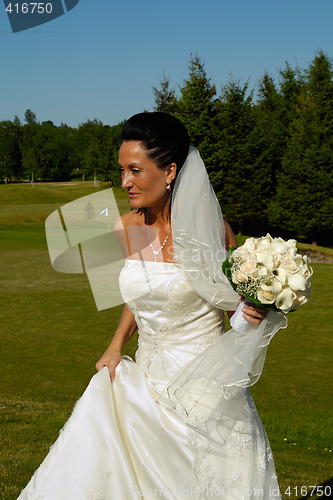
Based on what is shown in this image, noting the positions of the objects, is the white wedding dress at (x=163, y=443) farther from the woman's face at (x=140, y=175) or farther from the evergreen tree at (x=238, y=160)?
the evergreen tree at (x=238, y=160)

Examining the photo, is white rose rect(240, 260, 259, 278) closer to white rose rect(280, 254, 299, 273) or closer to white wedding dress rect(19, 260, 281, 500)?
white rose rect(280, 254, 299, 273)

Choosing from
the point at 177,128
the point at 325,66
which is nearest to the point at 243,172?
the point at 325,66

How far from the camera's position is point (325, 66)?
1366 inches

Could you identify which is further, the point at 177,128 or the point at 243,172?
the point at 243,172

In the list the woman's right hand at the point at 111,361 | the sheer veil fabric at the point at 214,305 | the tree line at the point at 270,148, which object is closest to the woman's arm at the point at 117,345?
the woman's right hand at the point at 111,361

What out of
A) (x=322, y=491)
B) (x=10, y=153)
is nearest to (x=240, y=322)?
(x=322, y=491)

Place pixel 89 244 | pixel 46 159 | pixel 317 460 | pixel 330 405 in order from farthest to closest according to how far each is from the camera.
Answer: pixel 46 159
pixel 89 244
pixel 330 405
pixel 317 460

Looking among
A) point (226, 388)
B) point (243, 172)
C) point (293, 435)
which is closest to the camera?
point (226, 388)

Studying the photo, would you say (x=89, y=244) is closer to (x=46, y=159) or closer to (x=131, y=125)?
(x=131, y=125)

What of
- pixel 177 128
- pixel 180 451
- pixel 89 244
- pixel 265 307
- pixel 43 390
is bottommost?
pixel 89 244

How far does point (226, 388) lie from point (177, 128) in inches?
60.1

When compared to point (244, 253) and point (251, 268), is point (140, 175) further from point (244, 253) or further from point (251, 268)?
point (251, 268)

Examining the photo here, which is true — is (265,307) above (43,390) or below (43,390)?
above

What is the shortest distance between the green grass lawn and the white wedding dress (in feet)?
5.84
